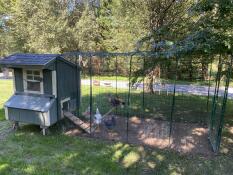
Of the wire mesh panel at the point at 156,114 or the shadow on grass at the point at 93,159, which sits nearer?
the shadow on grass at the point at 93,159

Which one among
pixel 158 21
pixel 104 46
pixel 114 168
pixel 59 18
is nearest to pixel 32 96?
pixel 114 168

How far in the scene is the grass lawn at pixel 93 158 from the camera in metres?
4.57

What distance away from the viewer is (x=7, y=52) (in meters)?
21.6

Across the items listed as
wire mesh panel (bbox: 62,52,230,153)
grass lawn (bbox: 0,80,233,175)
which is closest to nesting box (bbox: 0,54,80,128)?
grass lawn (bbox: 0,80,233,175)

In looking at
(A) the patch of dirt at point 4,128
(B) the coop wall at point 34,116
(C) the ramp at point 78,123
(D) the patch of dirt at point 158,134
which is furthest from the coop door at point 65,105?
(A) the patch of dirt at point 4,128

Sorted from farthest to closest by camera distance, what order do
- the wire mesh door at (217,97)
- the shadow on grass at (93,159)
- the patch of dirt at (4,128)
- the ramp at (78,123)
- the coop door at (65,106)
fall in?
the coop door at (65,106) → the ramp at (78,123) → the patch of dirt at (4,128) → the wire mesh door at (217,97) → the shadow on grass at (93,159)

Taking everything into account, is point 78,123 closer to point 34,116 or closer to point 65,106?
point 65,106

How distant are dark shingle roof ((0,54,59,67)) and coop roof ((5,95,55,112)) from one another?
0.96 m

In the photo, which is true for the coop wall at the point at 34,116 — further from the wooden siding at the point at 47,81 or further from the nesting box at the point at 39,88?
the wooden siding at the point at 47,81

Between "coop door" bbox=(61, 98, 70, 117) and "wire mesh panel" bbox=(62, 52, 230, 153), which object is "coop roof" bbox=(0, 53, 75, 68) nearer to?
"wire mesh panel" bbox=(62, 52, 230, 153)

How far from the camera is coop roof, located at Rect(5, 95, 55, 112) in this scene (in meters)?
6.09

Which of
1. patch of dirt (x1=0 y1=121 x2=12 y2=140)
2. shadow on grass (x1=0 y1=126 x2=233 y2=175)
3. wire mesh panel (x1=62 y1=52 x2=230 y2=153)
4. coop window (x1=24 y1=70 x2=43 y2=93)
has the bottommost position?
shadow on grass (x1=0 y1=126 x2=233 y2=175)

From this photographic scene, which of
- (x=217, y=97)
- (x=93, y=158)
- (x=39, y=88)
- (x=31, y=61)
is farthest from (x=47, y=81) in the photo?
(x=217, y=97)

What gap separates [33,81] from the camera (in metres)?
6.57
